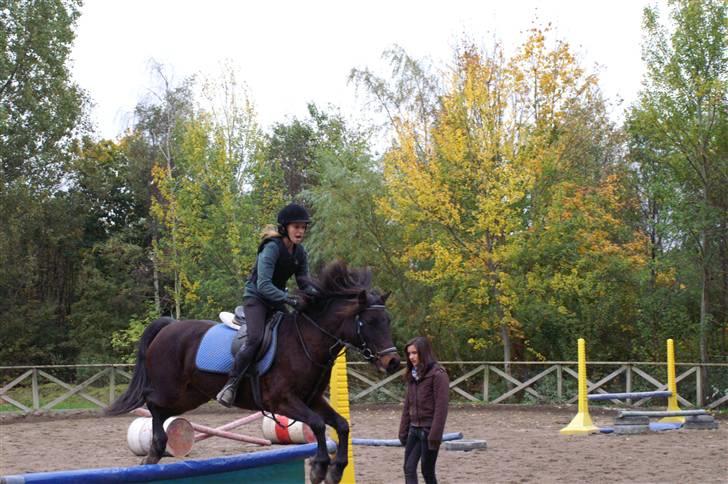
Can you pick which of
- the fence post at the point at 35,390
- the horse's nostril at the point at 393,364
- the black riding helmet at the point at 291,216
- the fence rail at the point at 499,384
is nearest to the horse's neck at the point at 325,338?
the horse's nostril at the point at 393,364

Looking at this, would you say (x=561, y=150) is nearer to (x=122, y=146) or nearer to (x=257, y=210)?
(x=257, y=210)

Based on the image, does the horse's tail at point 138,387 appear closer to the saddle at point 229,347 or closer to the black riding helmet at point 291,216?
the saddle at point 229,347

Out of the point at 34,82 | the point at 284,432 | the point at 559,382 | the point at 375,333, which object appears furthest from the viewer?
the point at 34,82

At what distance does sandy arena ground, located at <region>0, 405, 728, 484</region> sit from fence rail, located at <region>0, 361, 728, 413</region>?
1516 millimetres

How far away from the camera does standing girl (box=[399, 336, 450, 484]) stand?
8703 mm

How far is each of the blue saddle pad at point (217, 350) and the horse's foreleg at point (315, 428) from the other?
666mm

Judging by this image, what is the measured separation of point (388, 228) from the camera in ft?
90.9

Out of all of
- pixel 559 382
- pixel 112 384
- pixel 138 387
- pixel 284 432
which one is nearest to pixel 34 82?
pixel 112 384

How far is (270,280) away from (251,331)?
1.61 ft

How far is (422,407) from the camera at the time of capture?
881 cm

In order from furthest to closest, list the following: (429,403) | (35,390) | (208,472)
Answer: (35,390) < (429,403) < (208,472)

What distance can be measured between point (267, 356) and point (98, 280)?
2920cm

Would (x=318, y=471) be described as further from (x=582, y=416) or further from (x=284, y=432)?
(x=582, y=416)

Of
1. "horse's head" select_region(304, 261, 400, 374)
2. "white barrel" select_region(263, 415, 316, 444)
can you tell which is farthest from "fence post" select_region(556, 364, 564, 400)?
"horse's head" select_region(304, 261, 400, 374)
